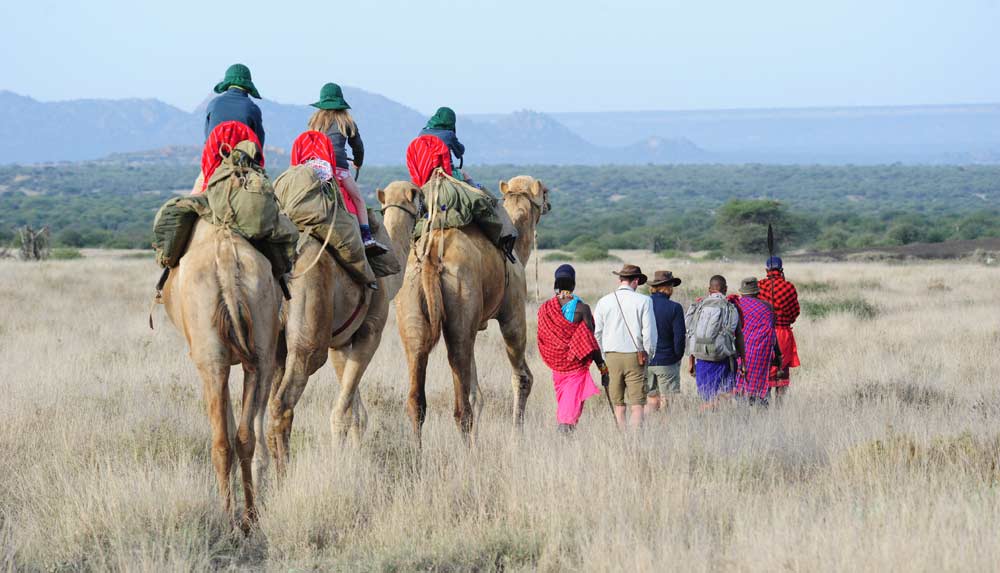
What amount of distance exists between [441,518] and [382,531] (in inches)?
15.5

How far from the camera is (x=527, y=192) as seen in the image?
35.3 feet

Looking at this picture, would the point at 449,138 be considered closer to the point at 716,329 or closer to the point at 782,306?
the point at 716,329

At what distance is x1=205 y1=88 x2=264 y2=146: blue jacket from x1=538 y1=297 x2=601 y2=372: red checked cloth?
124 inches

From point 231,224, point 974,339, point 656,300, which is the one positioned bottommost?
point 974,339

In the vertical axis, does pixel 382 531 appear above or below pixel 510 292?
below

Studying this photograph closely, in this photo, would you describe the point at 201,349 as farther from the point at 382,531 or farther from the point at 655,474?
the point at 655,474

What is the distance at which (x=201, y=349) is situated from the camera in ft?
20.7

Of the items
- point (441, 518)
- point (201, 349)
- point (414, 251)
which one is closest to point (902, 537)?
point (441, 518)

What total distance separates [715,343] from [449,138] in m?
3.15

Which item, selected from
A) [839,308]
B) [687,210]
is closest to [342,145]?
[839,308]

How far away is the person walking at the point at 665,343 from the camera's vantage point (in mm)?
10469

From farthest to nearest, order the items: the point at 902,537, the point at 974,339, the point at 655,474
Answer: the point at 974,339 < the point at 655,474 < the point at 902,537

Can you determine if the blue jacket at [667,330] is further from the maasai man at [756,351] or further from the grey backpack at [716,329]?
the maasai man at [756,351]

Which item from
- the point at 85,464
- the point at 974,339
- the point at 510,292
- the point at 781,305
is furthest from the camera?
the point at 974,339
